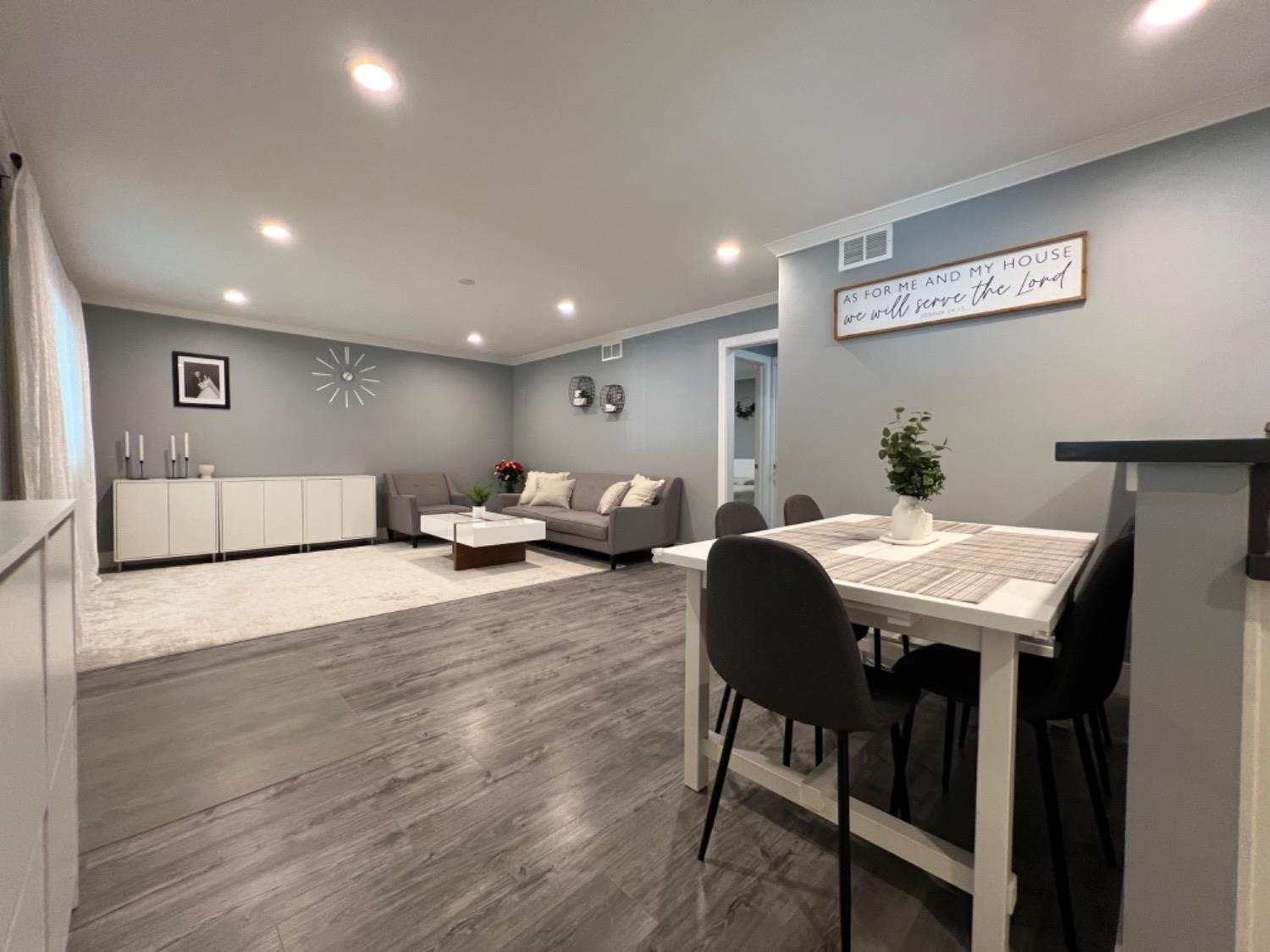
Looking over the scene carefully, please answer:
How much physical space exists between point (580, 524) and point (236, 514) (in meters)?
3.37

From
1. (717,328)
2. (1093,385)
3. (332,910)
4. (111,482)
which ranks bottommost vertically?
(332,910)

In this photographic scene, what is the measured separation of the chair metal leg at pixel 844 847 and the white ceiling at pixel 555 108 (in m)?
2.16

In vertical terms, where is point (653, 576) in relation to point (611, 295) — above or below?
below

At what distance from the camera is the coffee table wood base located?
4.59 m

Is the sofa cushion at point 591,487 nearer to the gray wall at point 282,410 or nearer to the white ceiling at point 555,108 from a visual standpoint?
the gray wall at point 282,410

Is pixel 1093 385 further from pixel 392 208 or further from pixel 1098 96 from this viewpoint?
pixel 392 208

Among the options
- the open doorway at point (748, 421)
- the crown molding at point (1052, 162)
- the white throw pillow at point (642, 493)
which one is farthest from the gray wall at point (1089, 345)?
the white throw pillow at point (642, 493)

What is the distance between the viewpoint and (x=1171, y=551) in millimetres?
770

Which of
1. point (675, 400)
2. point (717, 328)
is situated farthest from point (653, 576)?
point (717, 328)

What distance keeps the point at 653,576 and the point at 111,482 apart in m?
5.05

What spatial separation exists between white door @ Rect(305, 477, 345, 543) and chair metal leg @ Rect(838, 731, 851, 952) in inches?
228

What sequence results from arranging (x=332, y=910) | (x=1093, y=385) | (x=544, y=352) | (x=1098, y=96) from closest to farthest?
1. (x=332, y=910)
2. (x=1098, y=96)
3. (x=1093, y=385)
4. (x=544, y=352)

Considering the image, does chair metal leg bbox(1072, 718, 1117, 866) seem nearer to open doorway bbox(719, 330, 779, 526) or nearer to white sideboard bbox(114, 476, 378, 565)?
open doorway bbox(719, 330, 779, 526)

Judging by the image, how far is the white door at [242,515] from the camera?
4.93 m
